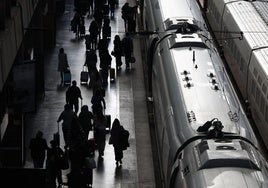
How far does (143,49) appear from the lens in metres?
38.4

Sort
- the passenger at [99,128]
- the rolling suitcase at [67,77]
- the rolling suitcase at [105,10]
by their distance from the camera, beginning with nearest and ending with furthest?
the passenger at [99,128] < the rolling suitcase at [67,77] < the rolling suitcase at [105,10]

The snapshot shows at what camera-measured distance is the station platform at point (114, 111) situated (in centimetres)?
2462

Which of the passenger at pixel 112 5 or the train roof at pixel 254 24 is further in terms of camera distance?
the passenger at pixel 112 5

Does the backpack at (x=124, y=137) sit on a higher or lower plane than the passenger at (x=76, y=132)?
lower

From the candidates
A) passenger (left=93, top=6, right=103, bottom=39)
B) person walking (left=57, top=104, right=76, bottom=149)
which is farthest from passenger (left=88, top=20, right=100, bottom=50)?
person walking (left=57, top=104, right=76, bottom=149)

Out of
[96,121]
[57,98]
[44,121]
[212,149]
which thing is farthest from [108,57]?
[212,149]

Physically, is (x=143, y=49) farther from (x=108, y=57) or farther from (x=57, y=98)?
(x=57, y=98)

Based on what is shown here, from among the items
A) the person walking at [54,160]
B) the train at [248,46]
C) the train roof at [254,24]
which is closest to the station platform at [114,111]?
the person walking at [54,160]

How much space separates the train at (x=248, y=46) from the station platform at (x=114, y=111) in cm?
339

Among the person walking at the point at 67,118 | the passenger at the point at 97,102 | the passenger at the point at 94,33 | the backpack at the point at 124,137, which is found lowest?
the backpack at the point at 124,137

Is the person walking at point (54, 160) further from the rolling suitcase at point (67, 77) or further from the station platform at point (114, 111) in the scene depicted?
the rolling suitcase at point (67, 77)

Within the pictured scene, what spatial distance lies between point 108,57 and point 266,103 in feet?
32.5

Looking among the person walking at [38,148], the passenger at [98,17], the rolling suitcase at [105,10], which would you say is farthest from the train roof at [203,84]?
the rolling suitcase at [105,10]

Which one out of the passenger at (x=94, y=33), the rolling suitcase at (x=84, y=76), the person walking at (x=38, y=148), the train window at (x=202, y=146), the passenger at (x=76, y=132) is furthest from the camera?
the passenger at (x=94, y=33)
